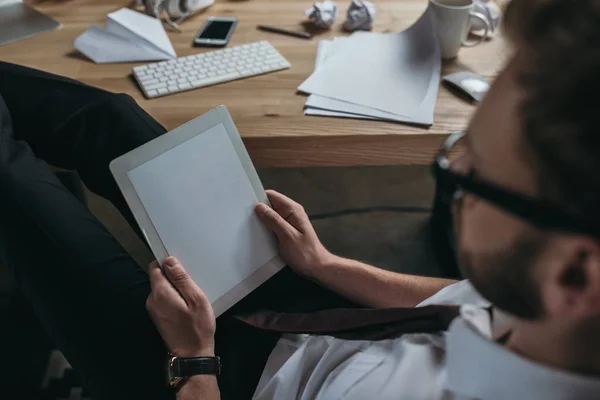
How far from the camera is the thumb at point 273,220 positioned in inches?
34.6

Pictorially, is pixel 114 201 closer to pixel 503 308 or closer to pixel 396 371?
pixel 396 371

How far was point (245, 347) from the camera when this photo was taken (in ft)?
2.77

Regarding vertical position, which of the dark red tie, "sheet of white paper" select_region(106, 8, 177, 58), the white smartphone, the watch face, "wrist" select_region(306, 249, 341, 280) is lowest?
the watch face

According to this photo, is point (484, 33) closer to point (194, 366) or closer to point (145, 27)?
point (145, 27)

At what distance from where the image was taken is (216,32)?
4.03 feet

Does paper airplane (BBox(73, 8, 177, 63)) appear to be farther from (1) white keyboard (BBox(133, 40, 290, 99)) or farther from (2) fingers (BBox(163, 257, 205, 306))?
(2) fingers (BBox(163, 257, 205, 306))

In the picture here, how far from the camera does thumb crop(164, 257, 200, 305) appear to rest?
2.63ft

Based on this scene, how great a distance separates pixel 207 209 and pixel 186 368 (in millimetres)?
231

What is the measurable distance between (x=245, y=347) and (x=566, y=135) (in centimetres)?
58

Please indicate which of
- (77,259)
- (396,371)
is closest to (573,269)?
(396,371)

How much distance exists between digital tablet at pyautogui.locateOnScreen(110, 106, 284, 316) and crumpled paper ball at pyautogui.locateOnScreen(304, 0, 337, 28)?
1.62ft

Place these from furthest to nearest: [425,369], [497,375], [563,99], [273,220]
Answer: [273,220] → [425,369] → [497,375] → [563,99]

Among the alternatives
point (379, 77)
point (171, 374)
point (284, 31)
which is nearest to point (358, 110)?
point (379, 77)

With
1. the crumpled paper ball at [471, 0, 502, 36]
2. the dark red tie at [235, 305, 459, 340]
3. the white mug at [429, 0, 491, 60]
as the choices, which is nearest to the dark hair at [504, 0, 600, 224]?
the dark red tie at [235, 305, 459, 340]
